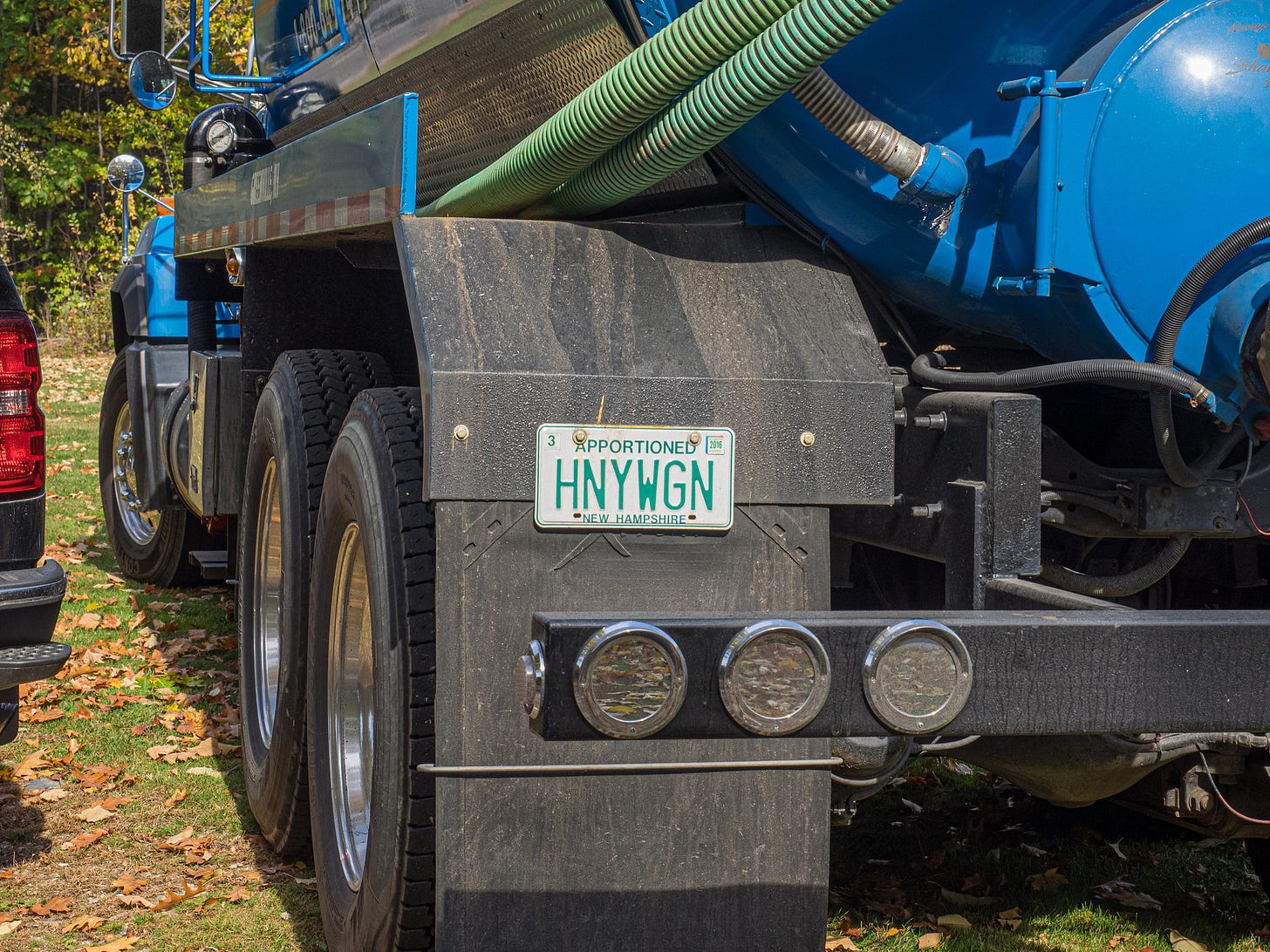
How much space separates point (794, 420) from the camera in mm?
2350

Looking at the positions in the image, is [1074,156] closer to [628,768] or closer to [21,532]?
[628,768]

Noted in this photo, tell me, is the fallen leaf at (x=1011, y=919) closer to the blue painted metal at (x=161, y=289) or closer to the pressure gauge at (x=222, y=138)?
the pressure gauge at (x=222, y=138)

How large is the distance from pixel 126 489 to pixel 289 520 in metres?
4.56

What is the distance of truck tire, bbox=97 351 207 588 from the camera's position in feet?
23.1

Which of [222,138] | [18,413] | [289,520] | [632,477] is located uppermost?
[222,138]

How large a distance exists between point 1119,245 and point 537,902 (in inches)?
56.7

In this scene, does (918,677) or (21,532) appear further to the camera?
(21,532)

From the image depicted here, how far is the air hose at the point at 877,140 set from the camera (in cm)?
233

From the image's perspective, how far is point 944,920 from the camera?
3.52 meters

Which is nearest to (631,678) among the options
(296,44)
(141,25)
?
(296,44)

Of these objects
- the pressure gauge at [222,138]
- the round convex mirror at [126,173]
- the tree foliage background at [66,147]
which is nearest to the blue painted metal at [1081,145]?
the pressure gauge at [222,138]

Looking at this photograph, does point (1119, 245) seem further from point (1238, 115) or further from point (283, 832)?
point (283, 832)

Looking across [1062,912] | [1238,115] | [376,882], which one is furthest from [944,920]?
[1238,115]

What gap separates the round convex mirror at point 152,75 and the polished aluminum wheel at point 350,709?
2825mm
